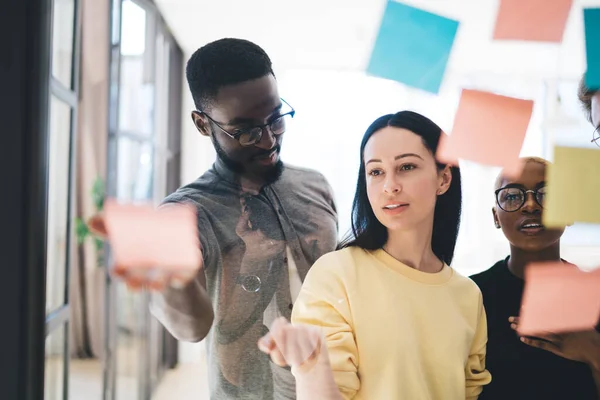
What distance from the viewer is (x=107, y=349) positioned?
0.58 m

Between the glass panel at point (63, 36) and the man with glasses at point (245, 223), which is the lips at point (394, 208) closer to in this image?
the man with glasses at point (245, 223)

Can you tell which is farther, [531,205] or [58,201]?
[58,201]

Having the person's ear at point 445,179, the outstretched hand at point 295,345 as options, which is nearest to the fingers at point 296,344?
the outstretched hand at point 295,345

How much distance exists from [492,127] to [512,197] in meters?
0.08

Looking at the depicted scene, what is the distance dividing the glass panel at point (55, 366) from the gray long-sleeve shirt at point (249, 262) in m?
0.14

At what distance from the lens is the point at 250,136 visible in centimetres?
53

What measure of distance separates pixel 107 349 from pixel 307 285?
27cm

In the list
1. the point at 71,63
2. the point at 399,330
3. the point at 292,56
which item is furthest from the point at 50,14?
the point at 399,330

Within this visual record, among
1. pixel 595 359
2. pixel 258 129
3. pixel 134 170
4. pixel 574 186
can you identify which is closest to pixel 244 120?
pixel 258 129

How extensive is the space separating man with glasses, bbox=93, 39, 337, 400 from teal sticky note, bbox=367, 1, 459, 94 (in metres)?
0.12

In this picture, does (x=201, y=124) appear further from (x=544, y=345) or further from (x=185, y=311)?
(x=544, y=345)

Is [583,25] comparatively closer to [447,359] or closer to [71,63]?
[447,359]

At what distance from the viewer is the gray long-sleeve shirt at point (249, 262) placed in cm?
52

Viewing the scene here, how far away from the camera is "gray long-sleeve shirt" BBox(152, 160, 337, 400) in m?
0.52
